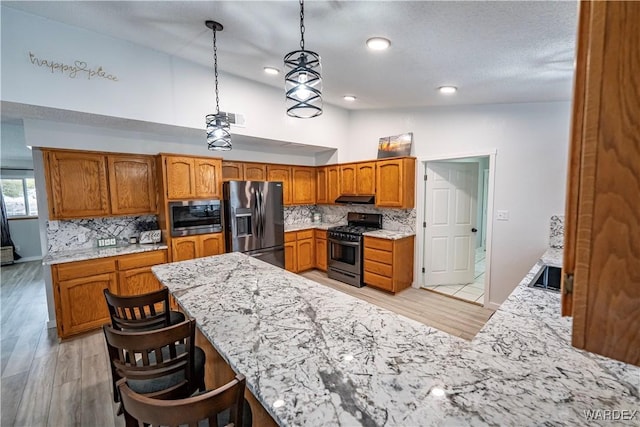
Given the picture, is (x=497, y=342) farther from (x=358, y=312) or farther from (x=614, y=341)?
(x=614, y=341)

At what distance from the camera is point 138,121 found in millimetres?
2932

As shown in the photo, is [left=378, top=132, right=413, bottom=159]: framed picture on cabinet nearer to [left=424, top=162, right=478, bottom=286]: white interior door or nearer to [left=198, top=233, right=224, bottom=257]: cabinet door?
[left=424, top=162, right=478, bottom=286]: white interior door

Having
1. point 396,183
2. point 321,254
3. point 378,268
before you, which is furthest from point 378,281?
point 396,183

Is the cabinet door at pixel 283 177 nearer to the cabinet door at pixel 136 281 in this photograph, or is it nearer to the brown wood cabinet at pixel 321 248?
the brown wood cabinet at pixel 321 248

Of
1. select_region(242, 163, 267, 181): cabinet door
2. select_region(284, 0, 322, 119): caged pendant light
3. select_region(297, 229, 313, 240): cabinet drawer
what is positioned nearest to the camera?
select_region(284, 0, 322, 119): caged pendant light

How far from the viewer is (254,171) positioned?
4688mm

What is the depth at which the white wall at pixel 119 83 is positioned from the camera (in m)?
2.30

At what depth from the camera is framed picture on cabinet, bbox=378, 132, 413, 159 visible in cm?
436

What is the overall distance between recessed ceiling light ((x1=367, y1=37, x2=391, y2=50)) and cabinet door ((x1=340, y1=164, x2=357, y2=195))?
102 inches

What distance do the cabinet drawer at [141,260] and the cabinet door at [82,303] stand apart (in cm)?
15

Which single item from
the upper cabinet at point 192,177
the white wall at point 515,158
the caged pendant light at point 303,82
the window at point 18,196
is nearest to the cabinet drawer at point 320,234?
the upper cabinet at point 192,177

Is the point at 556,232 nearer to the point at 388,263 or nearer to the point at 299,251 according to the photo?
the point at 388,263

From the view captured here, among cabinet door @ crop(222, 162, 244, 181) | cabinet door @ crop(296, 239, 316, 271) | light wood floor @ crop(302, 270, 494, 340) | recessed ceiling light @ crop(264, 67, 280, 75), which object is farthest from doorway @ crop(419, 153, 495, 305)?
cabinet door @ crop(222, 162, 244, 181)

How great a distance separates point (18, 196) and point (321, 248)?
723cm
